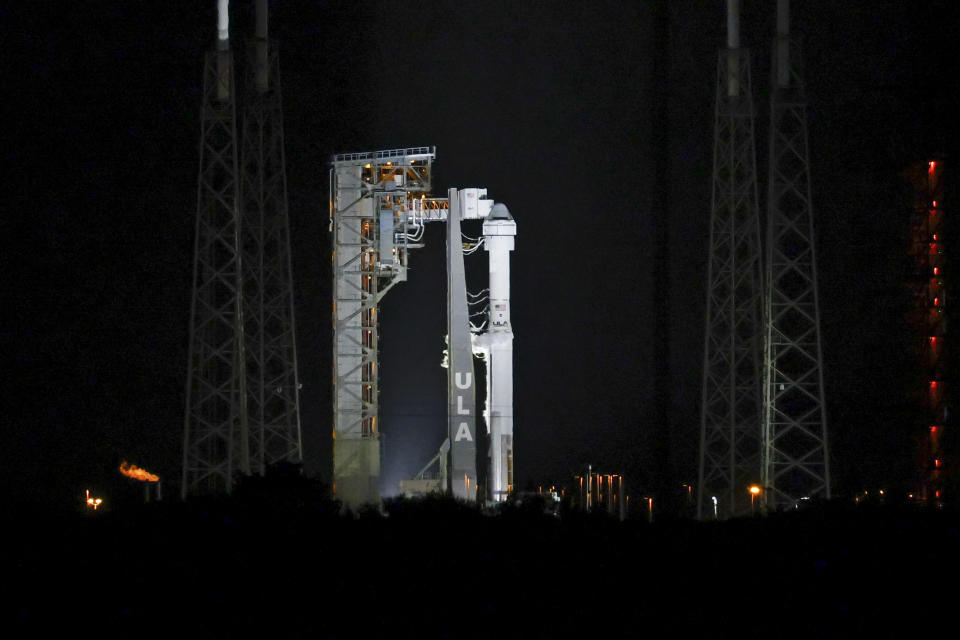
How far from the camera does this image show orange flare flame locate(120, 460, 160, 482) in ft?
140

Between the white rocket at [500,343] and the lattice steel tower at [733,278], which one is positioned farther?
the white rocket at [500,343]

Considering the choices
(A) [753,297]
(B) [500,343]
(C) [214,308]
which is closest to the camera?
A: (C) [214,308]

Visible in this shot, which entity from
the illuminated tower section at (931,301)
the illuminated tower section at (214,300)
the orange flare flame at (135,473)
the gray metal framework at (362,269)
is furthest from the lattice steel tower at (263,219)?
the illuminated tower section at (931,301)

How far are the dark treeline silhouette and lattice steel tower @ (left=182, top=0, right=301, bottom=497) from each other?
4.93 m

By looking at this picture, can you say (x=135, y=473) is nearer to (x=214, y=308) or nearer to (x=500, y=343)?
(x=214, y=308)

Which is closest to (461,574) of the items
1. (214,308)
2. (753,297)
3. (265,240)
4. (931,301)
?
(214,308)

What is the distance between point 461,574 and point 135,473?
1960cm

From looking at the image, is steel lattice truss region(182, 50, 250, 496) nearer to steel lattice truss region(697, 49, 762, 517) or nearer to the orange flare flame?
the orange flare flame

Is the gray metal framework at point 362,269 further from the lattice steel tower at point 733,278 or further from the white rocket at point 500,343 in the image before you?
the lattice steel tower at point 733,278

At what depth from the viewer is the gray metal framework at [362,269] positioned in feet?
141

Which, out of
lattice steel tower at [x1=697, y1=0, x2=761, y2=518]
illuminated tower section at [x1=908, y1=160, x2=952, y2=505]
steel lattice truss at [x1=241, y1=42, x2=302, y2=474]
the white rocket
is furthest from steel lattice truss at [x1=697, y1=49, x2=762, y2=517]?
steel lattice truss at [x1=241, y1=42, x2=302, y2=474]

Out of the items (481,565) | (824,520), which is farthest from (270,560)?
(824,520)

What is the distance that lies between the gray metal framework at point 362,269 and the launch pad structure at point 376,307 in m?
0.03

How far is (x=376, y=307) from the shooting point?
144 ft
